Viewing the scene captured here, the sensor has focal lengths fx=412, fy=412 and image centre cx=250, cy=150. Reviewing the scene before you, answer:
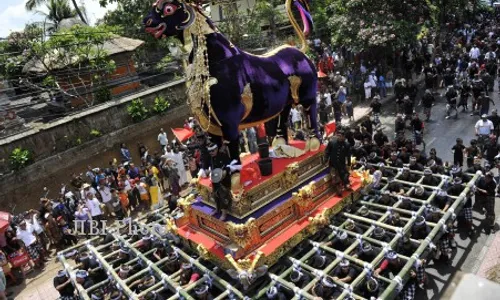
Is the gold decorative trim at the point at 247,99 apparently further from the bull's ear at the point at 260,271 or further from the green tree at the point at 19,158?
the green tree at the point at 19,158

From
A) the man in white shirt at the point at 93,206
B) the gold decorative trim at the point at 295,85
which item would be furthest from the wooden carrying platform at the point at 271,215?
the man in white shirt at the point at 93,206

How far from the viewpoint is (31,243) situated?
1168cm

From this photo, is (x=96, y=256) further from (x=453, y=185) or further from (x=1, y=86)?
(x=1, y=86)

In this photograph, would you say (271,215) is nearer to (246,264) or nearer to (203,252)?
(246,264)

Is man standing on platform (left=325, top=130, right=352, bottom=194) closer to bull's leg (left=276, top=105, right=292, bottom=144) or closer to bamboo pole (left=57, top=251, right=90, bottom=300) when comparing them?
bull's leg (left=276, top=105, right=292, bottom=144)

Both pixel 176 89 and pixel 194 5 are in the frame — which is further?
pixel 176 89

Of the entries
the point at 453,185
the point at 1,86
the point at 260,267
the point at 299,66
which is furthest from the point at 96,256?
the point at 1,86

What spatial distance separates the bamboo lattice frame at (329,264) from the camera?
736 centimetres

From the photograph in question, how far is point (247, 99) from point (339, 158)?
8.72ft

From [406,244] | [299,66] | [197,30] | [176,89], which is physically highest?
[197,30]

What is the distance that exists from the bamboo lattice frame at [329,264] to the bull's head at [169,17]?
465cm

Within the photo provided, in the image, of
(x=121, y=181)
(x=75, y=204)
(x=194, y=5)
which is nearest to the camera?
(x=194, y=5)

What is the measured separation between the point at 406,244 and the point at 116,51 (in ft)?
59.9

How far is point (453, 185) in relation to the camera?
9.94 m
